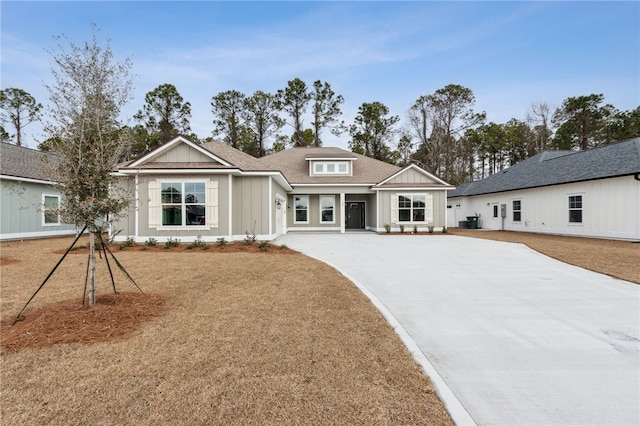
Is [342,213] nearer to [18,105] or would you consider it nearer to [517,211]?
[517,211]

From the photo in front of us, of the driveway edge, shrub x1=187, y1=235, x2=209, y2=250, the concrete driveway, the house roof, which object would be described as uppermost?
the house roof

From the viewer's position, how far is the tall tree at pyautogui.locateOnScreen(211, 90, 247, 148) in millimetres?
34031

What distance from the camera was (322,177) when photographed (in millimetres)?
19312

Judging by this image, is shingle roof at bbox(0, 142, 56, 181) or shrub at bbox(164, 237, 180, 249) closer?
shrub at bbox(164, 237, 180, 249)

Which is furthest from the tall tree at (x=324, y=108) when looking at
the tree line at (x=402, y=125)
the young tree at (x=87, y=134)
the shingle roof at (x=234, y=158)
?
the young tree at (x=87, y=134)

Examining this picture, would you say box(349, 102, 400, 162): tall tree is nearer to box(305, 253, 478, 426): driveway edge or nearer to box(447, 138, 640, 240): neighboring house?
box(447, 138, 640, 240): neighboring house

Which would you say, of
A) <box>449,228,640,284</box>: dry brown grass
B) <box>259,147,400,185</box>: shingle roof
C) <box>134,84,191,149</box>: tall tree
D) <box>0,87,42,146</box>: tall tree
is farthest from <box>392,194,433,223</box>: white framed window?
<box>0,87,42,146</box>: tall tree

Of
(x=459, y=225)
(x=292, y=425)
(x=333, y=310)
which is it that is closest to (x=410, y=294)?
(x=333, y=310)

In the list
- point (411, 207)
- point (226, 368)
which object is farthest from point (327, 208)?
point (226, 368)

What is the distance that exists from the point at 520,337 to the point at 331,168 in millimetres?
16984

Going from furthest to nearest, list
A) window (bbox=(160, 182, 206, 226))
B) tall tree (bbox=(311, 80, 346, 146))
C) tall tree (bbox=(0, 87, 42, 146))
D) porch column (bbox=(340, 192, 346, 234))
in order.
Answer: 1. tall tree (bbox=(311, 80, 346, 146))
2. tall tree (bbox=(0, 87, 42, 146))
3. porch column (bbox=(340, 192, 346, 234))
4. window (bbox=(160, 182, 206, 226))

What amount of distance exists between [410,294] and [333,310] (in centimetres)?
182

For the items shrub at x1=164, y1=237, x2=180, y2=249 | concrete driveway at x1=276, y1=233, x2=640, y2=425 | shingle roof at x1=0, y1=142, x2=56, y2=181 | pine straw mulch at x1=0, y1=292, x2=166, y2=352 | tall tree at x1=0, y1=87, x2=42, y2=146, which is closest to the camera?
concrete driveway at x1=276, y1=233, x2=640, y2=425

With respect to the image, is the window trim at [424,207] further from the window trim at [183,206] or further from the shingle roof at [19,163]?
the shingle roof at [19,163]
